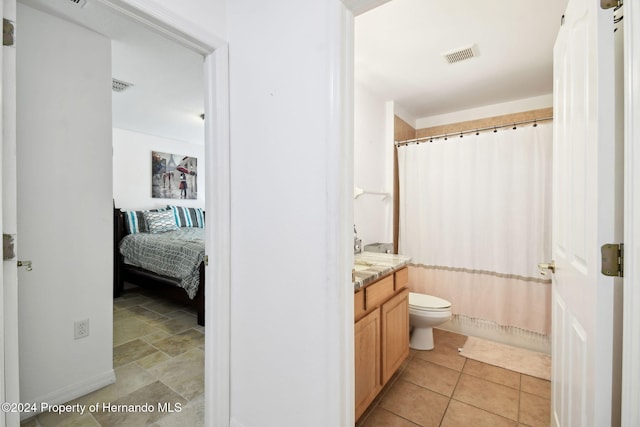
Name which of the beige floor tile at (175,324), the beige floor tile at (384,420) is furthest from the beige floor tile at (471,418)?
the beige floor tile at (175,324)

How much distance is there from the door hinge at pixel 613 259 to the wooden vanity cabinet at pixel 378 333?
37.9 inches

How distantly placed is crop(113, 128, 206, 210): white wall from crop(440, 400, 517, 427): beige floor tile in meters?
4.79

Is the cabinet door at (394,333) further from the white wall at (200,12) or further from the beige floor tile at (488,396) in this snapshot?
the white wall at (200,12)

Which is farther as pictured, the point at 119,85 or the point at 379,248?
the point at 119,85

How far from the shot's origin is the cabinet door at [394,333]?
5.71 ft

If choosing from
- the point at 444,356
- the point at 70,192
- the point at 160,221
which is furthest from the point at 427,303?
the point at 160,221

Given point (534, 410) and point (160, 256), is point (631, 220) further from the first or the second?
point (160, 256)

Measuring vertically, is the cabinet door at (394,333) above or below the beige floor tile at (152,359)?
above

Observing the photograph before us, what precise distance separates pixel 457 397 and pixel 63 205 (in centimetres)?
278

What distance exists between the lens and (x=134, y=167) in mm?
4406

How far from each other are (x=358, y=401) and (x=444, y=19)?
233 centimetres

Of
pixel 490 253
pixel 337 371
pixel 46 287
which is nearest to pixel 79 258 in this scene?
pixel 46 287

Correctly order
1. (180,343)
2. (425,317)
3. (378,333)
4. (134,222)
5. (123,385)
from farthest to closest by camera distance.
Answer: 1. (134,222)
2. (180,343)
3. (425,317)
4. (123,385)
5. (378,333)

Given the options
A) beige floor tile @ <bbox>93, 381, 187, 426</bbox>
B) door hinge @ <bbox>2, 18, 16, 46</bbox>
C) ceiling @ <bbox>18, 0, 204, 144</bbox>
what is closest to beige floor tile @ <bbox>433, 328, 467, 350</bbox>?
beige floor tile @ <bbox>93, 381, 187, 426</bbox>
